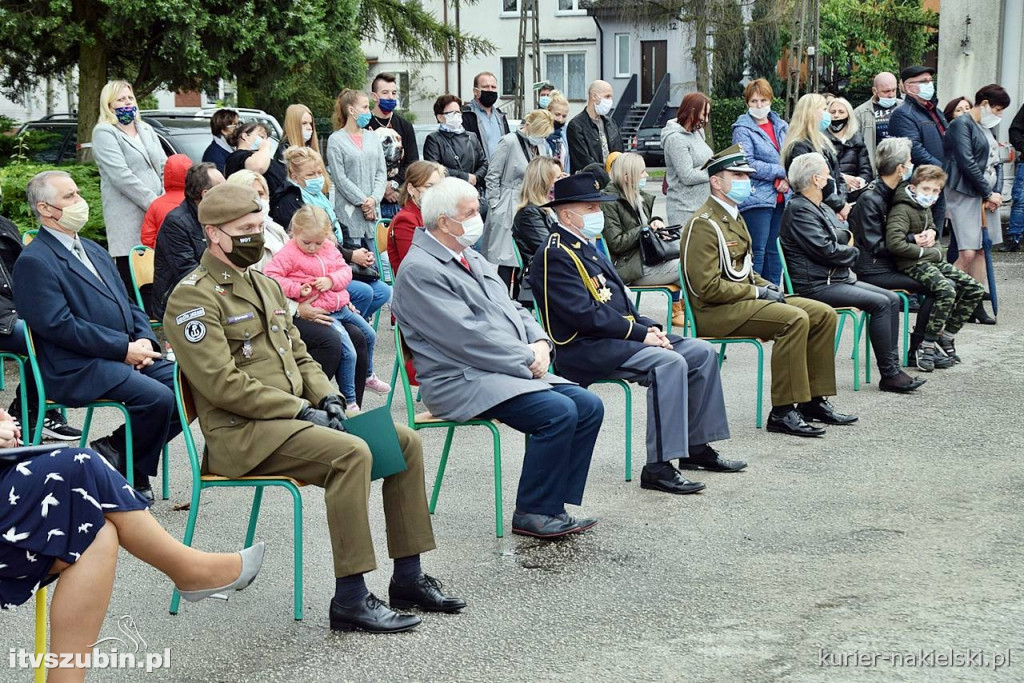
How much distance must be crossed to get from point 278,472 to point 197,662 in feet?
2.49

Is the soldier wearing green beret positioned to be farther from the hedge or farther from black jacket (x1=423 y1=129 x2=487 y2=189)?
black jacket (x1=423 y1=129 x2=487 y2=189)

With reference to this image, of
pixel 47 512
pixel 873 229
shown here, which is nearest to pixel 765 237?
pixel 873 229

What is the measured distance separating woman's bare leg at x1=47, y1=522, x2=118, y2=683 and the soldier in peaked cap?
4.27 meters

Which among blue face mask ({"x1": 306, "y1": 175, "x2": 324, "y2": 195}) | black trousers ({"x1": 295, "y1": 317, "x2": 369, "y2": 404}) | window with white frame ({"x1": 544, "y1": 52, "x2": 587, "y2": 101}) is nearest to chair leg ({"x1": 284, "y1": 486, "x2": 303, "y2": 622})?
black trousers ({"x1": 295, "y1": 317, "x2": 369, "y2": 404})

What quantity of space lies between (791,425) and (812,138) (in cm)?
393

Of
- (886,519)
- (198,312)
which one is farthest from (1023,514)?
(198,312)

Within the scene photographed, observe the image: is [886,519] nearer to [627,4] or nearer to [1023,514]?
[1023,514]

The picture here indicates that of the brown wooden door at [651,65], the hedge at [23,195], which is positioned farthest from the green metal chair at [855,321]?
the brown wooden door at [651,65]

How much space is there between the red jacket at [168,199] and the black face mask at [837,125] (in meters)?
5.94

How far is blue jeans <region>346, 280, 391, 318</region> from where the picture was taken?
27.6ft

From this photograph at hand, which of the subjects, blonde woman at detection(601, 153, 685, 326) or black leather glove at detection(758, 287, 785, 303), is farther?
blonde woman at detection(601, 153, 685, 326)

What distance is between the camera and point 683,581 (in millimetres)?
5086

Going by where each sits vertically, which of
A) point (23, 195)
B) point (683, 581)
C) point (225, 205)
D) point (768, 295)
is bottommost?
point (683, 581)

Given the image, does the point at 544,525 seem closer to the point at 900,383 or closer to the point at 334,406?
the point at 334,406
